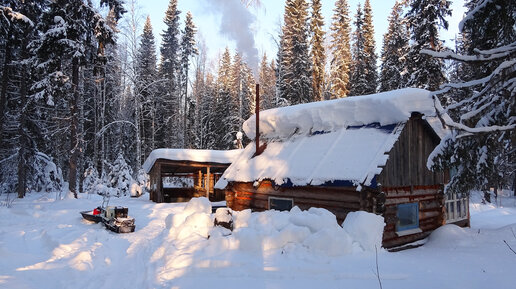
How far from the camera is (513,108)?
4.96m

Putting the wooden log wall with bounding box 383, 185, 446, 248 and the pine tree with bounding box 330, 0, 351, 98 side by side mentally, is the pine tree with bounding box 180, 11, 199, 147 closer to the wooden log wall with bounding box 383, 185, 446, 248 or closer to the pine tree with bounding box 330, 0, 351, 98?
the pine tree with bounding box 330, 0, 351, 98

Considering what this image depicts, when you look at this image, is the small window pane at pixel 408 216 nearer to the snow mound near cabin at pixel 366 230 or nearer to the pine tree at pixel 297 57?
the snow mound near cabin at pixel 366 230

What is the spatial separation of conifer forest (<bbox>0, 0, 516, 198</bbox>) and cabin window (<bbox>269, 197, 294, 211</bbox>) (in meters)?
5.99

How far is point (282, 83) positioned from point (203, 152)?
43.4 ft

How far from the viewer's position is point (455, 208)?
42.8ft

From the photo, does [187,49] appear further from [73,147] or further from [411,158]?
[411,158]

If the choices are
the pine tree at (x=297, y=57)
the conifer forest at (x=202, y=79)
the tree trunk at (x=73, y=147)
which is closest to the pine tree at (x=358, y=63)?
the conifer forest at (x=202, y=79)

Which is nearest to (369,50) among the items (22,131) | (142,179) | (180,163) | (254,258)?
(180,163)

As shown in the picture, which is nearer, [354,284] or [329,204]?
[354,284]

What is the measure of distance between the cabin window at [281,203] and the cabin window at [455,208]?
20.0ft

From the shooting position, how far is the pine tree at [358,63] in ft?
112

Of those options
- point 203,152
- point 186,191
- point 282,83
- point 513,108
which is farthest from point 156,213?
point 282,83

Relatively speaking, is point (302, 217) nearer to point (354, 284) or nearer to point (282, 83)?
point (354, 284)

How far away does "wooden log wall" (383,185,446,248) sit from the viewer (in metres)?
9.82
